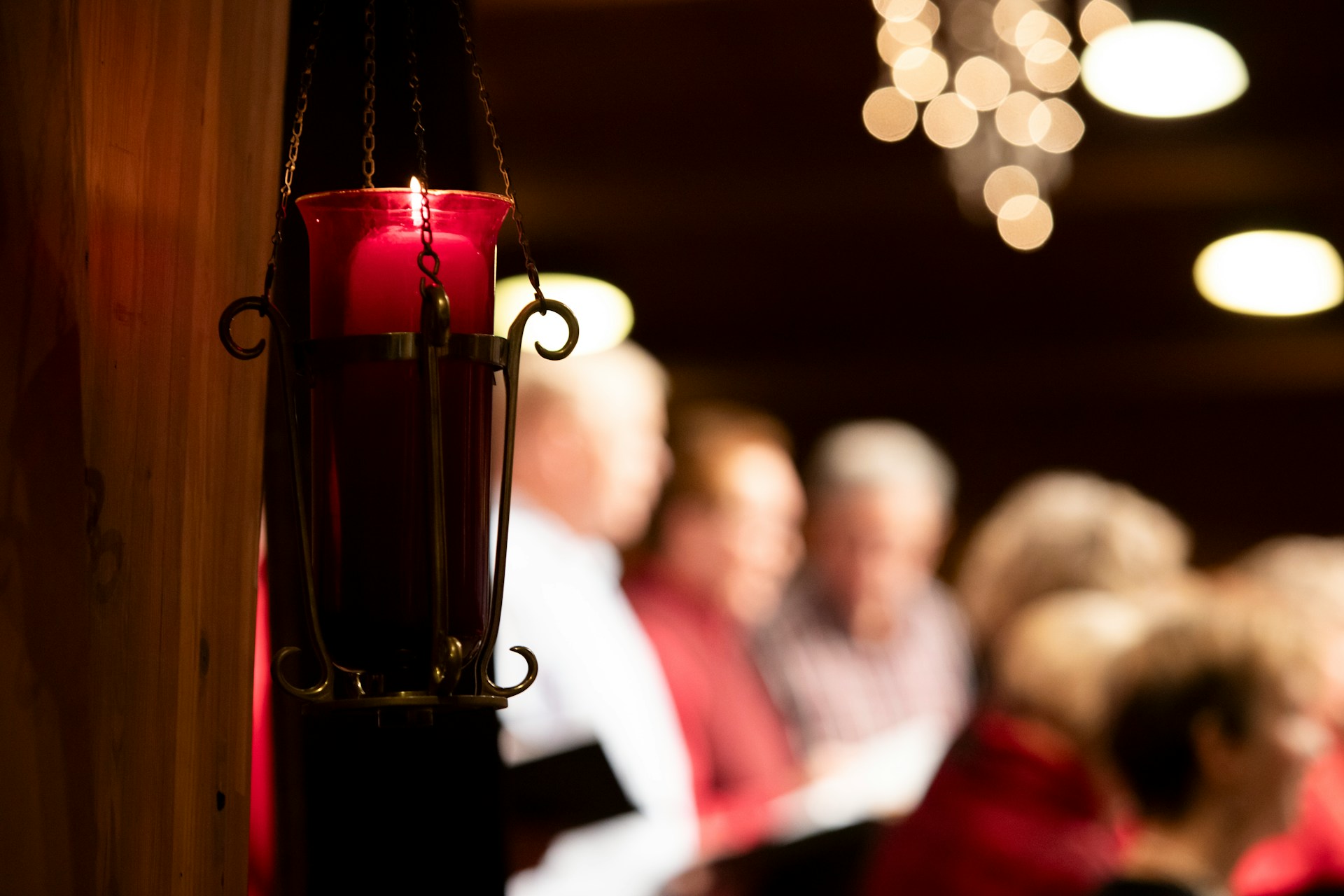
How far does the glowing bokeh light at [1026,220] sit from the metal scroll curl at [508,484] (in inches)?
116


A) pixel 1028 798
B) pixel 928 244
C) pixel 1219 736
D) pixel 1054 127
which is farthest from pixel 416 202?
pixel 928 244

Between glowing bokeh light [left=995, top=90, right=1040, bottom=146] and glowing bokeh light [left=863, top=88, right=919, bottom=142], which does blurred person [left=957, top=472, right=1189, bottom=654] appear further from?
glowing bokeh light [left=863, top=88, right=919, bottom=142]

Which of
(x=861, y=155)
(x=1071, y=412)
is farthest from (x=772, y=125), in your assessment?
(x=1071, y=412)

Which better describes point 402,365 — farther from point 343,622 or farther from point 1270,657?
point 1270,657

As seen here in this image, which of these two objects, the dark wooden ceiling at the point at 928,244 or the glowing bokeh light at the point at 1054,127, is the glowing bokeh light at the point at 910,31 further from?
the dark wooden ceiling at the point at 928,244

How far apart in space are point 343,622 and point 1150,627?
5.80 feet

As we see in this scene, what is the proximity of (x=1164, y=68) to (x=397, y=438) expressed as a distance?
2.56 meters

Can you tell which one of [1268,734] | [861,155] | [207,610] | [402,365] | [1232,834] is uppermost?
[861,155]

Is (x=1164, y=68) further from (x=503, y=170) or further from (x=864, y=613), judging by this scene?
(x=503, y=170)

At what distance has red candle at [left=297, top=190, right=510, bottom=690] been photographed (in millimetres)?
685

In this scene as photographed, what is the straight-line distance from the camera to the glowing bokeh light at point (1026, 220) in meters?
3.52

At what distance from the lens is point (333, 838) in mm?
1037

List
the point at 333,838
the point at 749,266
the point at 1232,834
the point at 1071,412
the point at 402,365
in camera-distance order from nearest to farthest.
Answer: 1. the point at 402,365
2. the point at 333,838
3. the point at 1232,834
4. the point at 749,266
5. the point at 1071,412

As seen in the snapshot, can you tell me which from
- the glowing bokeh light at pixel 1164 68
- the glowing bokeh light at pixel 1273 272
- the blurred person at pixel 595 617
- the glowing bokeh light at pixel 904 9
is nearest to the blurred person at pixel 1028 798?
the blurred person at pixel 595 617
